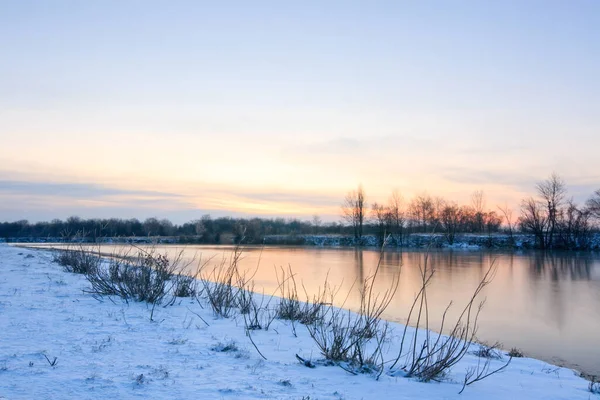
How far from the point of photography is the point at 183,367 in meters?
4.24

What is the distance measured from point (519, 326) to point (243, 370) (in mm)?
7563

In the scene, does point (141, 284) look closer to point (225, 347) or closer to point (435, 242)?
point (225, 347)

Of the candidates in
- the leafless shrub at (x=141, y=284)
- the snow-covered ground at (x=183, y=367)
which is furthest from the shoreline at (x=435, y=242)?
the snow-covered ground at (x=183, y=367)

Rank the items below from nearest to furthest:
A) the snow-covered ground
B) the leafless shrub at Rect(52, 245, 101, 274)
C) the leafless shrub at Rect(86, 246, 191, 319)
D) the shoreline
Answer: the snow-covered ground → the leafless shrub at Rect(86, 246, 191, 319) → the leafless shrub at Rect(52, 245, 101, 274) → the shoreline

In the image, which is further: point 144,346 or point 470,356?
point 470,356

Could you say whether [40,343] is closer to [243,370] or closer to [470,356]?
[243,370]

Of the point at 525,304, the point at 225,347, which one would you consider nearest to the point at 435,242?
the point at 525,304

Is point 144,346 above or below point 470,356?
above

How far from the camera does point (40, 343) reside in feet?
15.7

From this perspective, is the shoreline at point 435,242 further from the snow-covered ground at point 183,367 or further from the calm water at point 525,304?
the snow-covered ground at point 183,367

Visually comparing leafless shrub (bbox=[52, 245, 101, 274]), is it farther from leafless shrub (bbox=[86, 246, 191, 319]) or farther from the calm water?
the calm water

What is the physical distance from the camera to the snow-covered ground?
11.7ft

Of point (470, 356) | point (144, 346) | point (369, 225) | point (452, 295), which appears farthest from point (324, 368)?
point (369, 225)

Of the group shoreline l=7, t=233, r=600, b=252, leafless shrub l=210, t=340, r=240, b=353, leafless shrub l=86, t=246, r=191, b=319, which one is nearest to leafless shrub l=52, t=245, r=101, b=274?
leafless shrub l=86, t=246, r=191, b=319
